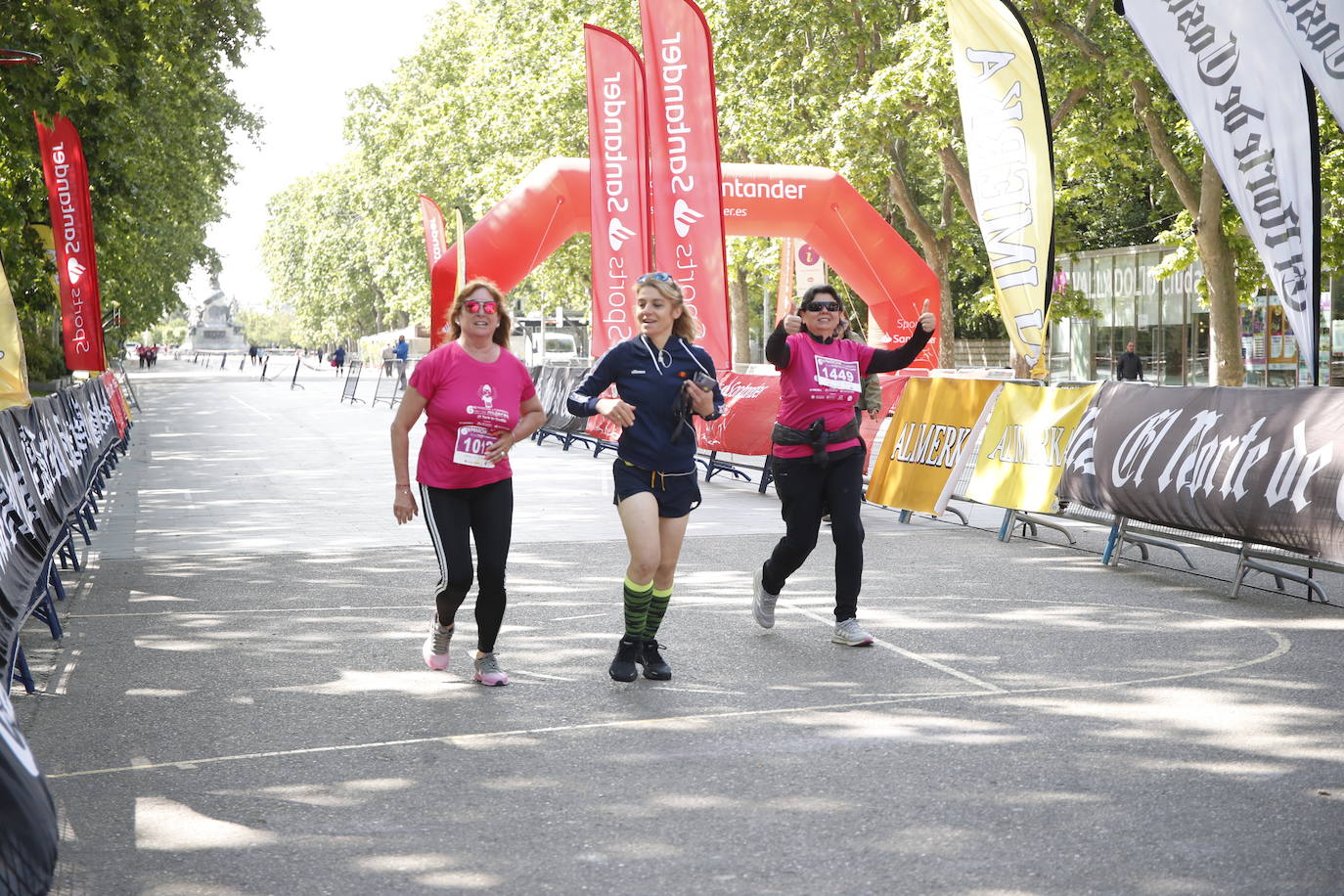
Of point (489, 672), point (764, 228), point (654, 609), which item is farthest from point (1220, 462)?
point (764, 228)

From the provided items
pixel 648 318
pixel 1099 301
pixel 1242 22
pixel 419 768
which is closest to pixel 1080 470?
pixel 1242 22

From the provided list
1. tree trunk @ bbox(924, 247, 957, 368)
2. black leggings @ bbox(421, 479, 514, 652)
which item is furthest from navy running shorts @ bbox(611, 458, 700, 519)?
tree trunk @ bbox(924, 247, 957, 368)

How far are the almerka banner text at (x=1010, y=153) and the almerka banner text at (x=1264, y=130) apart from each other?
3.00 metres

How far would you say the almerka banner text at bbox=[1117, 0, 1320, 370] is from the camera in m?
8.98

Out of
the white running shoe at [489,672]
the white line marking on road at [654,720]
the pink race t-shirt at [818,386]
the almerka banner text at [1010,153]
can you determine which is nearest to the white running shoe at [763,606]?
the pink race t-shirt at [818,386]

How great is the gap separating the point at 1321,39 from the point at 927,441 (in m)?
5.49

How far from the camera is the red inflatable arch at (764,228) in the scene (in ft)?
69.7

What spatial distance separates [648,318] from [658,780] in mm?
2245

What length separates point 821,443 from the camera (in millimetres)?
7641

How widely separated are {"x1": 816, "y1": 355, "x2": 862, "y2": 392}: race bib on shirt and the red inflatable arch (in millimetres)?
13347

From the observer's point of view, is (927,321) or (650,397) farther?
(927,321)

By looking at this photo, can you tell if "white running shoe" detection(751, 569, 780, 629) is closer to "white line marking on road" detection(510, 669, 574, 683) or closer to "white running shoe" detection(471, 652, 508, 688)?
"white line marking on road" detection(510, 669, 574, 683)

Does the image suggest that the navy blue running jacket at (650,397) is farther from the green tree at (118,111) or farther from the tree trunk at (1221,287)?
the tree trunk at (1221,287)

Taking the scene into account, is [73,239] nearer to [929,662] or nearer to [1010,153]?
[1010,153]
